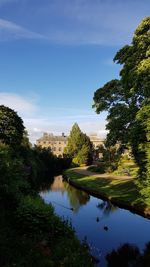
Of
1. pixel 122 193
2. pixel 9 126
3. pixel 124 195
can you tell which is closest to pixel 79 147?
pixel 9 126

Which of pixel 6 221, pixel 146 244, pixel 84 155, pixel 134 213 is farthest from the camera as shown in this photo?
pixel 84 155

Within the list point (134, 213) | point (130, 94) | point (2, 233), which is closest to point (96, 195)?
point (134, 213)

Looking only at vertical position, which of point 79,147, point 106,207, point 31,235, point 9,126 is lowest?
point 106,207

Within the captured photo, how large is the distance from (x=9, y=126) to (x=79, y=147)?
2956 inches

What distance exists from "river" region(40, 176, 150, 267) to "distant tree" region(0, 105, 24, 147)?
13889 millimetres

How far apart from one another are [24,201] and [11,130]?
34116mm

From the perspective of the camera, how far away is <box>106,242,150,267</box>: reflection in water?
21.0 meters

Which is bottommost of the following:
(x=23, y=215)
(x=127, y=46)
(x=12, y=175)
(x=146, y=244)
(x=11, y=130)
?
(x=146, y=244)

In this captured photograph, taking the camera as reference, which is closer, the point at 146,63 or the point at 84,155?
the point at 146,63

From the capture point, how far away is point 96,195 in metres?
49.1

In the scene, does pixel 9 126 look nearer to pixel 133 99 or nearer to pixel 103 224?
pixel 133 99

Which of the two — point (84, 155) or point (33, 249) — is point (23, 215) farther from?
point (84, 155)

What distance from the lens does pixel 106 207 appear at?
39.9 metres

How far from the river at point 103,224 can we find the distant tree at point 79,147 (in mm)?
74382
